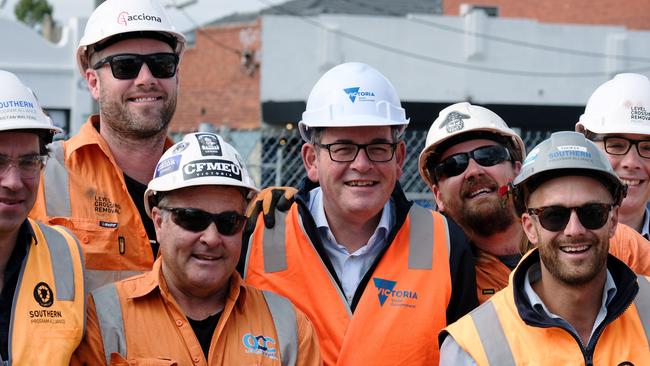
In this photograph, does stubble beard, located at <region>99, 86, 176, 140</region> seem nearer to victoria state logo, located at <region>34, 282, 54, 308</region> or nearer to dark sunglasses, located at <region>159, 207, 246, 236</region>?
dark sunglasses, located at <region>159, 207, 246, 236</region>

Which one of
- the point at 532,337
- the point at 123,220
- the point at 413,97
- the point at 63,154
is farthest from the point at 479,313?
the point at 413,97

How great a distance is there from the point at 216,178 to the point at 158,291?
55cm

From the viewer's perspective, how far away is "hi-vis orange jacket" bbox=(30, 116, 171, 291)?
5059mm

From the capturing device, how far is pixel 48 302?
4.29m

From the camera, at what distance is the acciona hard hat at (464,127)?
5422 mm

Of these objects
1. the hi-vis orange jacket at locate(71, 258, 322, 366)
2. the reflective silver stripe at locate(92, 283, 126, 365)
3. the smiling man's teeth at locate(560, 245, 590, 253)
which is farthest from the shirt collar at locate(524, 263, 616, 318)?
the reflective silver stripe at locate(92, 283, 126, 365)

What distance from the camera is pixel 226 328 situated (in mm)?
4359

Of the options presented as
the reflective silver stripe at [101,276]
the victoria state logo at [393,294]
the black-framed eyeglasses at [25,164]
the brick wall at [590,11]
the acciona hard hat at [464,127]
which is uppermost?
the brick wall at [590,11]

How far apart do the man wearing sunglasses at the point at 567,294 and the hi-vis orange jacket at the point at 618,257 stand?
64cm

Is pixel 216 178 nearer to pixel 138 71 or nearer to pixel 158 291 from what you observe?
pixel 158 291

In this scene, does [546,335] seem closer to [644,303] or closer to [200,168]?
[644,303]

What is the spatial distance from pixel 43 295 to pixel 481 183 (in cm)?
231

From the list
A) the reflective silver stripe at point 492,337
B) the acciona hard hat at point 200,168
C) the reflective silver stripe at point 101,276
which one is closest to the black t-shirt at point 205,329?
the acciona hard hat at point 200,168

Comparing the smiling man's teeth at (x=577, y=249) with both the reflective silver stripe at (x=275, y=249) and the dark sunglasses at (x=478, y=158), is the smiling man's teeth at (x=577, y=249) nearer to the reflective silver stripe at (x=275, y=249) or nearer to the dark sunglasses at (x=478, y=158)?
the dark sunglasses at (x=478, y=158)
